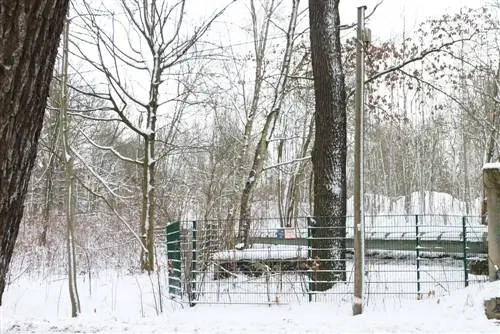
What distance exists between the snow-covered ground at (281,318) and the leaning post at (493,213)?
0.99 feet

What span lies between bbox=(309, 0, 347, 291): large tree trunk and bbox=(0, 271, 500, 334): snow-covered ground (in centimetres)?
115

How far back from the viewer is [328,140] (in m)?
9.05

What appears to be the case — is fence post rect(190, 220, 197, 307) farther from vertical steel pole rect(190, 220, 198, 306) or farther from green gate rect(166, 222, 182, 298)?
green gate rect(166, 222, 182, 298)

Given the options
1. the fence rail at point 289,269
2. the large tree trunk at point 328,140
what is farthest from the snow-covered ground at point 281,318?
the large tree trunk at point 328,140

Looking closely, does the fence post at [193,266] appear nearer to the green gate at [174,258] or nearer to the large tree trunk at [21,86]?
the green gate at [174,258]

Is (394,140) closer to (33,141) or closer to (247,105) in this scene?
(247,105)

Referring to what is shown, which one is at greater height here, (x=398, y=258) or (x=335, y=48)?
(x=335, y=48)

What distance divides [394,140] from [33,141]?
38358 millimetres

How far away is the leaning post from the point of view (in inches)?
270

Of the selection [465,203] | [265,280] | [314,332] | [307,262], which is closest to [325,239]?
[307,262]

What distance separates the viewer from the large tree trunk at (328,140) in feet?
29.0

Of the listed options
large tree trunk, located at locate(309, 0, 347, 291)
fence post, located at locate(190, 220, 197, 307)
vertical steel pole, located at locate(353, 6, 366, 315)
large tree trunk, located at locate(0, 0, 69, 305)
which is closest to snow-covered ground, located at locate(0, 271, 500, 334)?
fence post, located at locate(190, 220, 197, 307)

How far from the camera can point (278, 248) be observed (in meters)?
9.00

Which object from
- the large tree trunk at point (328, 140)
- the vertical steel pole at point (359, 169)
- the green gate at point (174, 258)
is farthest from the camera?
the green gate at point (174, 258)
